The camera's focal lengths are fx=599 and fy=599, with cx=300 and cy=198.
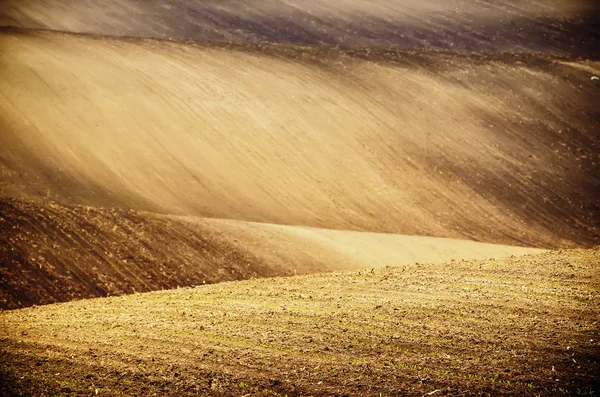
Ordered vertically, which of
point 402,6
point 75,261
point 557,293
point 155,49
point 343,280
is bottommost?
point 75,261

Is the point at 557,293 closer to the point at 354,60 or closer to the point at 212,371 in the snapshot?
the point at 212,371

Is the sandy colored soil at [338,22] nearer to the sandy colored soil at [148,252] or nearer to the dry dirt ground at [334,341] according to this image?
the sandy colored soil at [148,252]

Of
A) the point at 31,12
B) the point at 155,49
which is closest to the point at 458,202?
the point at 155,49

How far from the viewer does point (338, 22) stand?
34281 mm

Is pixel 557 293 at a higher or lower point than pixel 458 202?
higher

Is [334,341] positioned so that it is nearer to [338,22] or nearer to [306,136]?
[306,136]

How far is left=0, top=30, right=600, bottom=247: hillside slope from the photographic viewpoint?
18.8 m

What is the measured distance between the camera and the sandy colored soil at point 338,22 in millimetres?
31781

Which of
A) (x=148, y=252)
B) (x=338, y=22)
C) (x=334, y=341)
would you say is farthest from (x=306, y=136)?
(x=334, y=341)

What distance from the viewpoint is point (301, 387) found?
760 cm

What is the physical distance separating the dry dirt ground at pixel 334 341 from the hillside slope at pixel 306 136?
7.30 m

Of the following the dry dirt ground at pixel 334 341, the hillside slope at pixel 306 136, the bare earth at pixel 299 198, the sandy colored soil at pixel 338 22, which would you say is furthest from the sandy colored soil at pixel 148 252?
the sandy colored soil at pixel 338 22

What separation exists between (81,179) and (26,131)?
128 inches

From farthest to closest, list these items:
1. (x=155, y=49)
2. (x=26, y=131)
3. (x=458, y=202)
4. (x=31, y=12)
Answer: (x=31, y=12) → (x=155, y=49) → (x=458, y=202) → (x=26, y=131)
